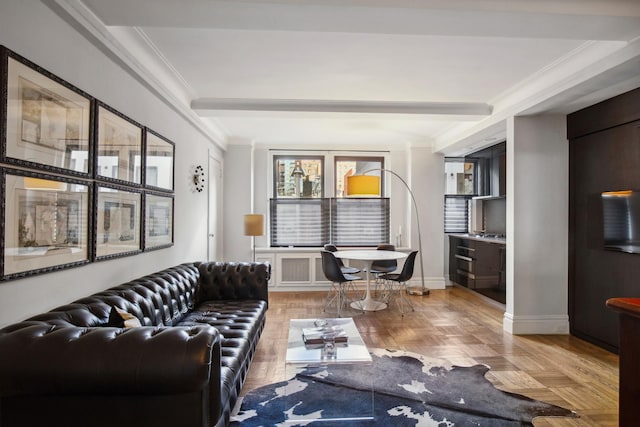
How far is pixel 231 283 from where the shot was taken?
369 centimetres

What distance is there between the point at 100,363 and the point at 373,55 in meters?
2.89

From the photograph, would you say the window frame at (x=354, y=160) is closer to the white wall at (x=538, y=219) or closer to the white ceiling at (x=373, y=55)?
the white ceiling at (x=373, y=55)

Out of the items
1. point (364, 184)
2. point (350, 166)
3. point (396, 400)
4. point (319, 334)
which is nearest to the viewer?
point (396, 400)

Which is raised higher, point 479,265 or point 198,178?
point 198,178

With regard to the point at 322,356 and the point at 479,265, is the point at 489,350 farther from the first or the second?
the point at 479,265

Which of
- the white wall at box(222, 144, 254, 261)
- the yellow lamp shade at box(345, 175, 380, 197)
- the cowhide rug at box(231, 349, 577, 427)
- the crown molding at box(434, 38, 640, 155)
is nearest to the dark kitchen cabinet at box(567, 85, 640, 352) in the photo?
the crown molding at box(434, 38, 640, 155)

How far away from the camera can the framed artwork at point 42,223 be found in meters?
1.65

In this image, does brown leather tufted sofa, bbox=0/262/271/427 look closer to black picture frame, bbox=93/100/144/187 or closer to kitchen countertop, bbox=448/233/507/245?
black picture frame, bbox=93/100/144/187

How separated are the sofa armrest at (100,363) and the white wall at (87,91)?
1.51 feet

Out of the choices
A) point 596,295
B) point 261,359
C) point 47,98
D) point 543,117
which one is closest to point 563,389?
point 596,295

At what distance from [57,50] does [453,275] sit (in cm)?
635

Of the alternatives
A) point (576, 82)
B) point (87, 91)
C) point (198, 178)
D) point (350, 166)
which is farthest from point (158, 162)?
point (350, 166)

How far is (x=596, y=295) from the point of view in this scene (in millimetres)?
3646

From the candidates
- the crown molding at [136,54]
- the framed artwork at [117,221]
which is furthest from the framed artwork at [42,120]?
the crown molding at [136,54]
